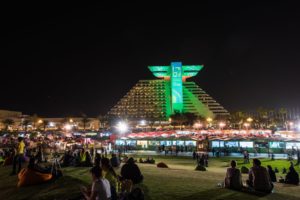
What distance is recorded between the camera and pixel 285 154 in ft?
95.5

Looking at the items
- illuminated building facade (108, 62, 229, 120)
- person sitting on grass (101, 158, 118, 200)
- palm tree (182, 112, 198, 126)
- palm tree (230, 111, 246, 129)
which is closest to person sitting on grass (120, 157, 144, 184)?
person sitting on grass (101, 158, 118, 200)

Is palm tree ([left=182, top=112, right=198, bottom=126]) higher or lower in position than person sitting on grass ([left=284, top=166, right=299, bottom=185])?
higher

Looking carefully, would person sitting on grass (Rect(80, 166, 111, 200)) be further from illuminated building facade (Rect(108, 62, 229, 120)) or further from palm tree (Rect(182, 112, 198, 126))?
illuminated building facade (Rect(108, 62, 229, 120))

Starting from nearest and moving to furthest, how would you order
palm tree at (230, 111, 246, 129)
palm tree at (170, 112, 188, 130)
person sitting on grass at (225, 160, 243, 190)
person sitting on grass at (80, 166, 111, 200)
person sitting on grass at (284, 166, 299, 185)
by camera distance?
person sitting on grass at (80, 166, 111, 200) < person sitting on grass at (225, 160, 243, 190) < person sitting on grass at (284, 166, 299, 185) < palm tree at (230, 111, 246, 129) < palm tree at (170, 112, 188, 130)

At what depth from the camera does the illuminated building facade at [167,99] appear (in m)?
110

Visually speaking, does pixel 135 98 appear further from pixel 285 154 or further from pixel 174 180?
pixel 174 180

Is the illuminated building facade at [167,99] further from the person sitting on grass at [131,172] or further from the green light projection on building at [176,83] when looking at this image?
the person sitting on grass at [131,172]

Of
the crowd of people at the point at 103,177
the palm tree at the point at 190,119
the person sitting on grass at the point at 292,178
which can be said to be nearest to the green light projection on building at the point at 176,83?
the palm tree at the point at 190,119

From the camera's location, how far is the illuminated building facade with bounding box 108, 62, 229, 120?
11044cm

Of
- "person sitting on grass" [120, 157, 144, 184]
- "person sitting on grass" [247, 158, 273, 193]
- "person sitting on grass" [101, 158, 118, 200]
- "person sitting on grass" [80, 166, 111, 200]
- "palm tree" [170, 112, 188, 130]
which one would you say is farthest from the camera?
"palm tree" [170, 112, 188, 130]

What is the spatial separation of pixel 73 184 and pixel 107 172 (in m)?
2.33

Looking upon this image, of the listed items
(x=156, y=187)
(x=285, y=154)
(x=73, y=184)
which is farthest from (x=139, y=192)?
(x=285, y=154)

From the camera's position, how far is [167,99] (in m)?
118

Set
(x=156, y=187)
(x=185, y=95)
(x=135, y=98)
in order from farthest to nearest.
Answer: (x=135, y=98)
(x=185, y=95)
(x=156, y=187)
